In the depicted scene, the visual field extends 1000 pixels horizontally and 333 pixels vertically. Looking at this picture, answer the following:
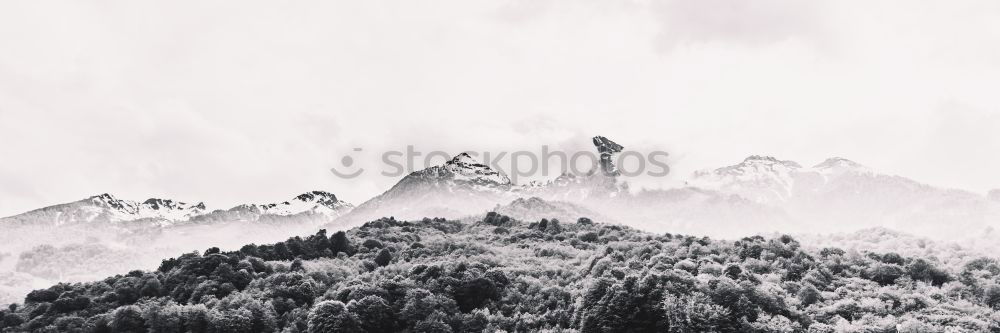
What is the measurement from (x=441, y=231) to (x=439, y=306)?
154 ft

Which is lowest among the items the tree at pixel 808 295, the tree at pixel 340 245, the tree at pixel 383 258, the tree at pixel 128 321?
the tree at pixel 128 321

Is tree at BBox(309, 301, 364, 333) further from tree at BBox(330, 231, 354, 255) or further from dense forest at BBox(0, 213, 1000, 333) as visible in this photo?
tree at BBox(330, 231, 354, 255)

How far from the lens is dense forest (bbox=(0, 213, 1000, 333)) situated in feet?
119

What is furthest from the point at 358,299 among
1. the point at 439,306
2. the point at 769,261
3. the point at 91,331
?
the point at 769,261

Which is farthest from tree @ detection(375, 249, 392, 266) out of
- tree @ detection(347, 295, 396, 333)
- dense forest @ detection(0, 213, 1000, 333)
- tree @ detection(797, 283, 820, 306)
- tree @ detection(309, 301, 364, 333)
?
tree @ detection(797, 283, 820, 306)

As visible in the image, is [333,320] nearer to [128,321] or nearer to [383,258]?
[128,321]

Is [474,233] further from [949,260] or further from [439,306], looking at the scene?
[949,260]

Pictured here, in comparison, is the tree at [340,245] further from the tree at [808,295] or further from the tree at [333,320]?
the tree at [808,295]

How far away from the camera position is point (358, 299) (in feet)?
155

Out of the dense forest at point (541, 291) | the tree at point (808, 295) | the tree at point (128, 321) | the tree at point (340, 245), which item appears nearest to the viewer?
the dense forest at point (541, 291)

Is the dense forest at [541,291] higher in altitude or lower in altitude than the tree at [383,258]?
lower

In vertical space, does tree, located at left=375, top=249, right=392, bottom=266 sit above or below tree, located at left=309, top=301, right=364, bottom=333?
above

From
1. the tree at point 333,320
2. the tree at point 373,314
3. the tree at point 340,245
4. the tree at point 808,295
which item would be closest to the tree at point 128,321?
the tree at point 333,320

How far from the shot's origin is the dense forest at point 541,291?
36125 mm
